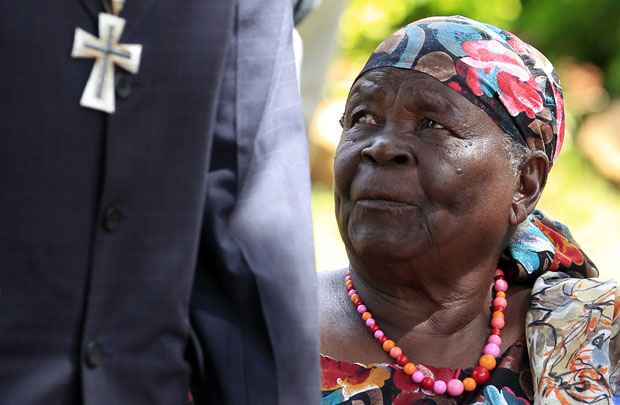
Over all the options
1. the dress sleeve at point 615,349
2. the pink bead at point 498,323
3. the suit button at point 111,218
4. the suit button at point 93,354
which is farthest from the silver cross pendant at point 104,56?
the dress sleeve at point 615,349

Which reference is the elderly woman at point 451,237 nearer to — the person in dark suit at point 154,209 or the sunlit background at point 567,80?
the person in dark suit at point 154,209

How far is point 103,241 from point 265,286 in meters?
0.32

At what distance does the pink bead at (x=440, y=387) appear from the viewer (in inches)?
126

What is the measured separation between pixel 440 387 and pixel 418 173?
1.83 feet

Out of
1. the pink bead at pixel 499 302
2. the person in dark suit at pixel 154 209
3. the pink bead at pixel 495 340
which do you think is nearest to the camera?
the person in dark suit at pixel 154 209

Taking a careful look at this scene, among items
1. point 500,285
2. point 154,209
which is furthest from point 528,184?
point 154,209

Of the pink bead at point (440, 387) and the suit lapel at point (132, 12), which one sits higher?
the suit lapel at point (132, 12)

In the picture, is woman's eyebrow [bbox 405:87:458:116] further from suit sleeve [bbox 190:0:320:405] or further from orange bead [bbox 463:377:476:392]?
suit sleeve [bbox 190:0:320:405]

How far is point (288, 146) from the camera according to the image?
7.73 feet

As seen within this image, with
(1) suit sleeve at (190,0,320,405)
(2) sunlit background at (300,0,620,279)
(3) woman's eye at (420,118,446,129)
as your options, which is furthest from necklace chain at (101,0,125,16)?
(2) sunlit background at (300,0,620,279)

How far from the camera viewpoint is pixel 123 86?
221cm

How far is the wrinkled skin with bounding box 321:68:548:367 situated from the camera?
317 centimetres

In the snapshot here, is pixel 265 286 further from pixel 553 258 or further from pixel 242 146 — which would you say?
pixel 553 258

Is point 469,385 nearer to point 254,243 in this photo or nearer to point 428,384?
point 428,384
